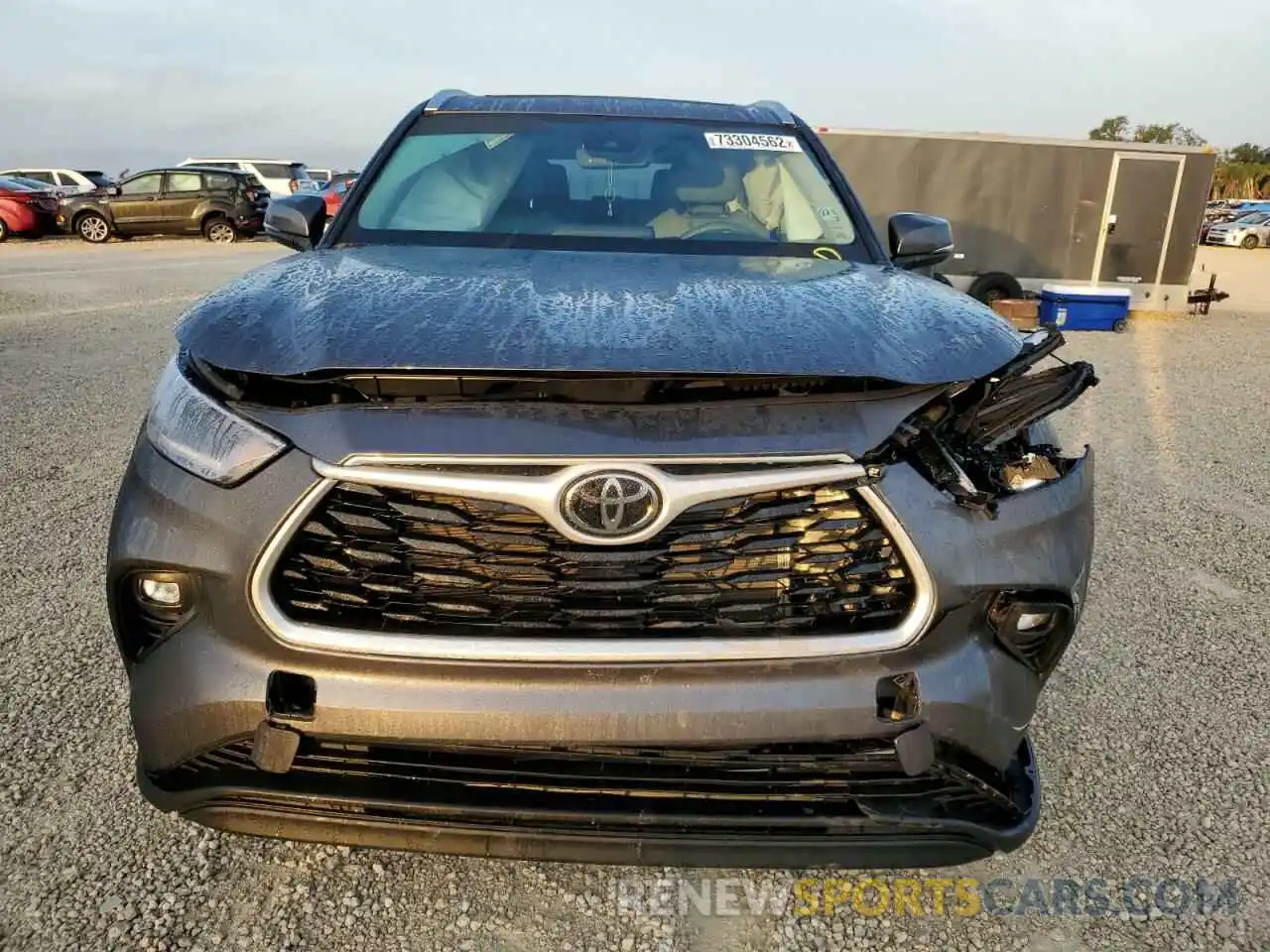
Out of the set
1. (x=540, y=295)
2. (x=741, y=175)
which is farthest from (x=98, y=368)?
(x=540, y=295)

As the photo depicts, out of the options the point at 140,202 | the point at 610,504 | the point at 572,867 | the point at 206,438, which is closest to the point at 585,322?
the point at 610,504

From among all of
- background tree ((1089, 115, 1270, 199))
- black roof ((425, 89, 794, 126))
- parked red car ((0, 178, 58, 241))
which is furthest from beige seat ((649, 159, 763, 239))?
background tree ((1089, 115, 1270, 199))

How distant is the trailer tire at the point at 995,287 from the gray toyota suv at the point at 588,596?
11478 millimetres

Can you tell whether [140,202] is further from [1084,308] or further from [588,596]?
[588,596]

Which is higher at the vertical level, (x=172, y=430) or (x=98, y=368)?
(x=172, y=430)

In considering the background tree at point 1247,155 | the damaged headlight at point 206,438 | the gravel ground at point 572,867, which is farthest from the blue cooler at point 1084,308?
the background tree at point 1247,155

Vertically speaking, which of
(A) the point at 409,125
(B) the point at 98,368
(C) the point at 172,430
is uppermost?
(A) the point at 409,125

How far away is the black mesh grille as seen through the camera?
1.55 metres

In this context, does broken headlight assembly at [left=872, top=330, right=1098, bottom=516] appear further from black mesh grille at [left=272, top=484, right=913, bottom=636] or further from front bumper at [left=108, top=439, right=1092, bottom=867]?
black mesh grille at [left=272, top=484, right=913, bottom=636]

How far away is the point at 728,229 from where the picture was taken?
2.92 m

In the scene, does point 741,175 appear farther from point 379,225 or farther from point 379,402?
point 379,402

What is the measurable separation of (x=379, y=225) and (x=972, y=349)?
1848 millimetres

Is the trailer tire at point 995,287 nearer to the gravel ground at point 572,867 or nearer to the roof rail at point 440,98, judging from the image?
the gravel ground at point 572,867

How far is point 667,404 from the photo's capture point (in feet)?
5.19
